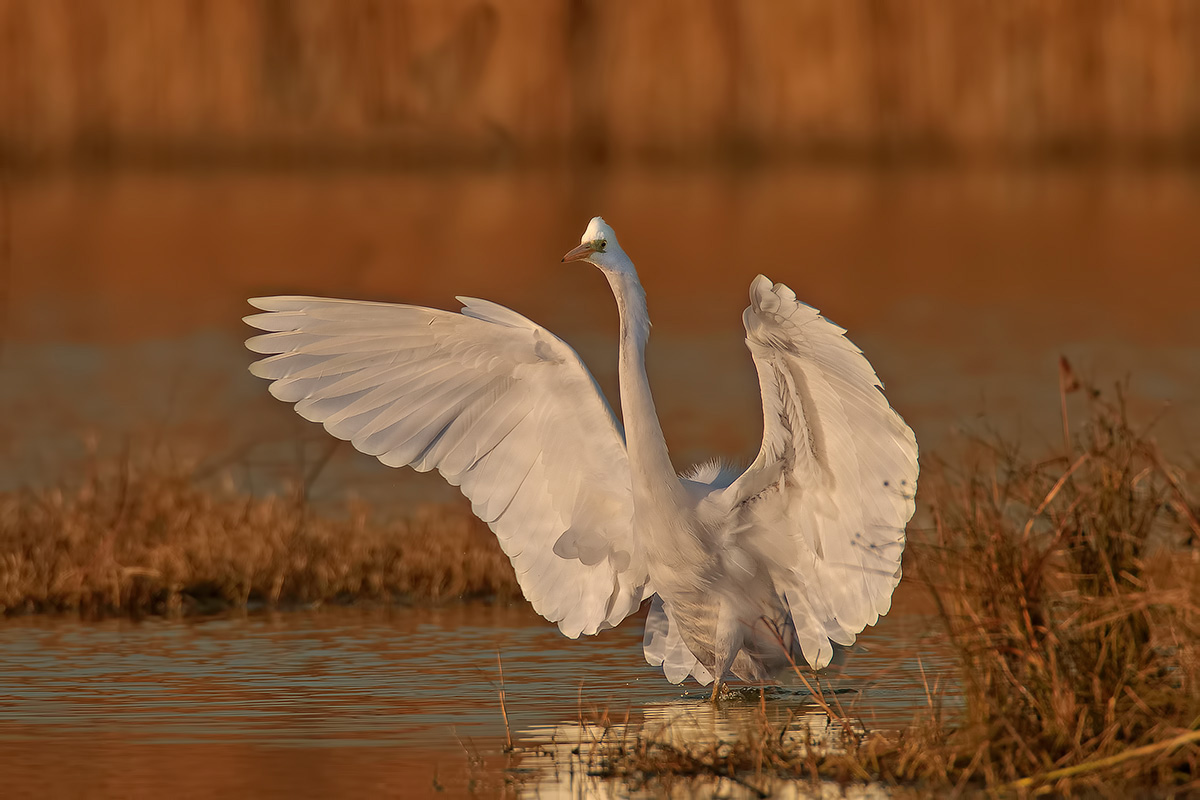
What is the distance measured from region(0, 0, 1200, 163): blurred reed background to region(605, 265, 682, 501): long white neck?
2241cm

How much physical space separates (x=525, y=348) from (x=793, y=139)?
24.8 meters

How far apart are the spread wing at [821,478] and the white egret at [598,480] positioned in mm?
10

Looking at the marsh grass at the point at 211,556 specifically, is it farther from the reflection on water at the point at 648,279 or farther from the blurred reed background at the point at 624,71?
the blurred reed background at the point at 624,71

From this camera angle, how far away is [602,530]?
8289mm

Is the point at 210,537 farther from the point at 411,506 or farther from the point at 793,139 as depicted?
the point at 793,139

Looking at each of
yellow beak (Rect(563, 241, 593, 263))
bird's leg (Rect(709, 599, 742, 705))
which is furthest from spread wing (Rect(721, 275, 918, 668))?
yellow beak (Rect(563, 241, 593, 263))

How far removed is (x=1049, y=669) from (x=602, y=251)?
2827 mm

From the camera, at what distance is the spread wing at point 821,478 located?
6.86 metres

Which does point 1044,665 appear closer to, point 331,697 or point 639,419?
point 639,419

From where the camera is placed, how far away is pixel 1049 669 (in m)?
5.93

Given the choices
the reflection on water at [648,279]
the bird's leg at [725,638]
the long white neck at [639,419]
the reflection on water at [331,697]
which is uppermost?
the reflection on water at [648,279]

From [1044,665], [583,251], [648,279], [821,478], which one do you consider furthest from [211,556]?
[648,279]

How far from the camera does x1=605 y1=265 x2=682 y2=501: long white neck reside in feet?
25.5

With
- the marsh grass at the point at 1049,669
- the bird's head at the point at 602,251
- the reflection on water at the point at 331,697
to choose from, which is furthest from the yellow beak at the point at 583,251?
the marsh grass at the point at 1049,669
